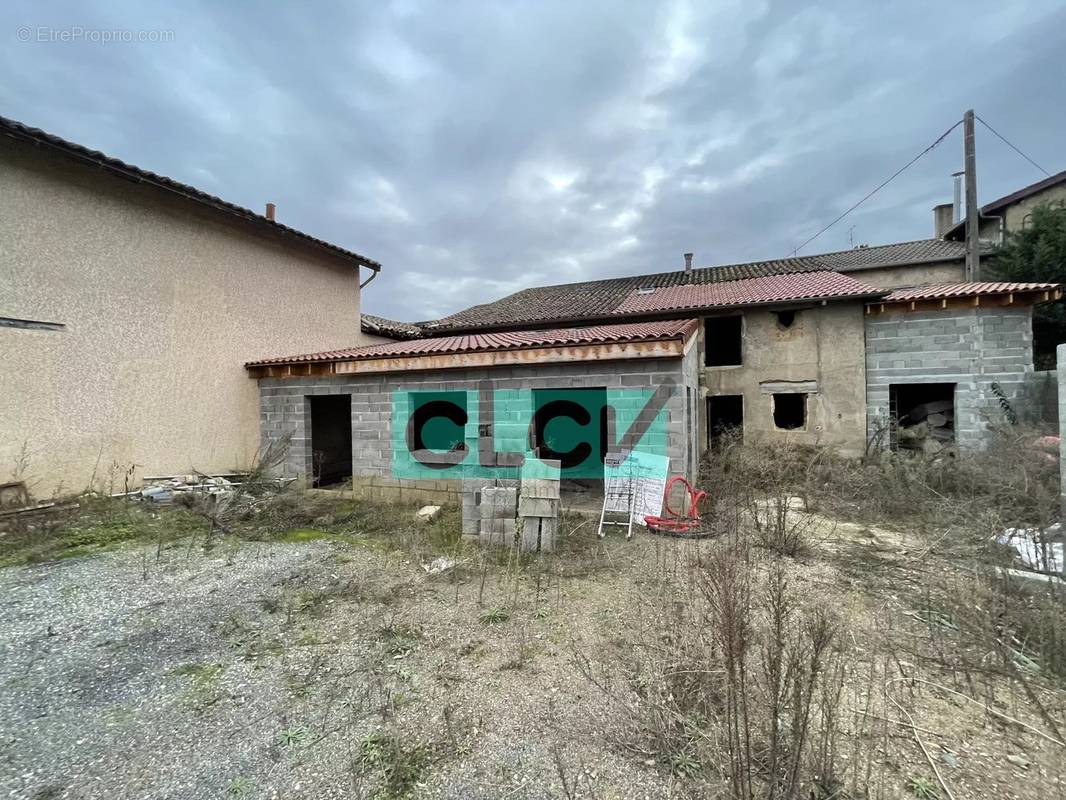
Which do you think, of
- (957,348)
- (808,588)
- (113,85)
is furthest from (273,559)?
(957,348)

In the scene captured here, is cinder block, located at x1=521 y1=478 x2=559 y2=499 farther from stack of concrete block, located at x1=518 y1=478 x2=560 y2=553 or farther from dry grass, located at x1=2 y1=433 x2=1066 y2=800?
dry grass, located at x1=2 y1=433 x2=1066 y2=800

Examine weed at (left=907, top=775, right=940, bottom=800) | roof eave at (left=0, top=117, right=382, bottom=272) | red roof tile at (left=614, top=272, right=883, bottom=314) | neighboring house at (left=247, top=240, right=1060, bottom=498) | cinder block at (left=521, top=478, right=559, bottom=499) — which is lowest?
weed at (left=907, top=775, right=940, bottom=800)

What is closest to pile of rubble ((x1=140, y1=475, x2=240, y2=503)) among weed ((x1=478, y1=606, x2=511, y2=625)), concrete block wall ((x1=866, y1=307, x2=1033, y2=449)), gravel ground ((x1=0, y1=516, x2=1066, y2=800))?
gravel ground ((x1=0, y1=516, x2=1066, y2=800))

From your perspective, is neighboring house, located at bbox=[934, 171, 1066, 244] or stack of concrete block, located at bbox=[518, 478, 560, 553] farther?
neighboring house, located at bbox=[934, 171, 1066, 244]

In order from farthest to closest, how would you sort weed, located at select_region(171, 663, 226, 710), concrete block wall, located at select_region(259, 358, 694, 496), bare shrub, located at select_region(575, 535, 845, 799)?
concrete block wall, located at select_region(259, 358, 694, 496) → weed, located at select_region(171, 663, 226, 710) → bare shrub, located at select_region(575, 535, 845, 799)

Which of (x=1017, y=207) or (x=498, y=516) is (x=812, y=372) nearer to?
(x=498, y=516)

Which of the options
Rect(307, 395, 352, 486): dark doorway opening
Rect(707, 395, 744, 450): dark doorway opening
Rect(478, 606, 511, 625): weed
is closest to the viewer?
Rect(478, 606, 511, 625): weed

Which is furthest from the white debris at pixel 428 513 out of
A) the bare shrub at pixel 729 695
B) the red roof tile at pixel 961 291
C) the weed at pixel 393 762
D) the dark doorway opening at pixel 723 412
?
the red roof tile at pixel 961 291

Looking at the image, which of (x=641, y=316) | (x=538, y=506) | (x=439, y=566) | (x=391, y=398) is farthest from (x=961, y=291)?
(x=391, y=398)

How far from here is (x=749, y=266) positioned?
18.1 meters

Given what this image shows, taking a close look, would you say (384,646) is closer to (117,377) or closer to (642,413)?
(642,413)

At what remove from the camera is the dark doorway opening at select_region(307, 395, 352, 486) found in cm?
1062

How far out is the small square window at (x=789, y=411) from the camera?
36.4ft

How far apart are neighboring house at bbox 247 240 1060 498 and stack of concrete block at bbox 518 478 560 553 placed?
6.83 feet
